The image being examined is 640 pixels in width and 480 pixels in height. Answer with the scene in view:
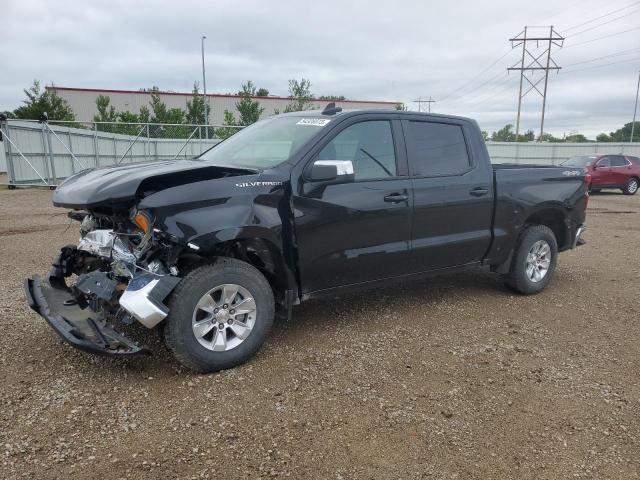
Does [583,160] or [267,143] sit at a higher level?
[267,143]

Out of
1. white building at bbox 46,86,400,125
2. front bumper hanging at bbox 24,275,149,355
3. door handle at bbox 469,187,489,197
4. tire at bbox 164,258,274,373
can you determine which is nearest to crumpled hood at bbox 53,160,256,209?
tire at bbox 164,258,274,373

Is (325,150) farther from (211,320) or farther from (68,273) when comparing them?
(68,273)

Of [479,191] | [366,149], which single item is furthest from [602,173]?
[366,149]

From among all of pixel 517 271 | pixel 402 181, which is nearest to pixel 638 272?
pixel 517 271

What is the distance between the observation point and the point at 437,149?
15.9ft

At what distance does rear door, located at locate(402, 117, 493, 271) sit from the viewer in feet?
15.1

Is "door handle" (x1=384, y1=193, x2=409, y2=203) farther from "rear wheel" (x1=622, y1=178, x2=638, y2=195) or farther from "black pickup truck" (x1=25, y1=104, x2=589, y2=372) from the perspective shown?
"rear wheel" (x1=622, y1=178, x2=638, y2=195)

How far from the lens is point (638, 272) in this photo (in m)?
6.88

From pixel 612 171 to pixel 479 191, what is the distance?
57.2ft

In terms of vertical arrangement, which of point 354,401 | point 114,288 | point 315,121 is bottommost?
point 354,401

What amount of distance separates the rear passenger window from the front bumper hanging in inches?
112

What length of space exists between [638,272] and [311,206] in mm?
5382

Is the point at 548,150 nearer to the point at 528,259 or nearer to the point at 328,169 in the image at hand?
the point at 528,259

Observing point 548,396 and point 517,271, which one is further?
point 517,271
